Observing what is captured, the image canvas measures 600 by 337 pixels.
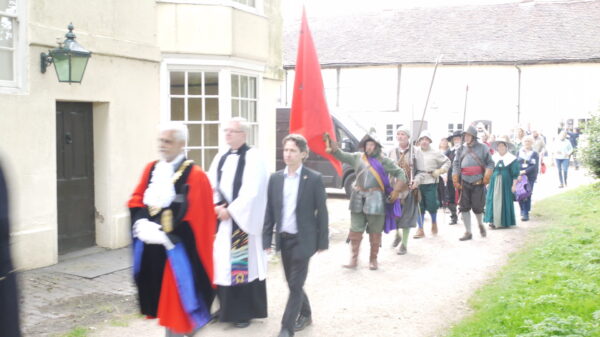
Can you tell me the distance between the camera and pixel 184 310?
15.6 feet

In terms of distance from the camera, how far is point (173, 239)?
188 inches

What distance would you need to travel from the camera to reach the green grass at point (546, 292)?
224 inches

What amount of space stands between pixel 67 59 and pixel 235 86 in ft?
11.6

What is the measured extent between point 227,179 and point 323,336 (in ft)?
5.45

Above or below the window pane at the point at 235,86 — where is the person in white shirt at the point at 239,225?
below

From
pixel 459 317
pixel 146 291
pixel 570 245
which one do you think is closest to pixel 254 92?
pixel 570 245

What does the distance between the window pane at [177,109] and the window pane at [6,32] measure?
3.09m

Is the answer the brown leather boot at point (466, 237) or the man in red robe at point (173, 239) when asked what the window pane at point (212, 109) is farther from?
the man in red robe at point (173, 239)

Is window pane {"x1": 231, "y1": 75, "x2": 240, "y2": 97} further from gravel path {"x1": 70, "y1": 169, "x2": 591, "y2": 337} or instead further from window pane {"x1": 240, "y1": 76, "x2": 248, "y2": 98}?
gravel path {"x1": 70, "y1": 169, "x2": 591, "y2": 337}

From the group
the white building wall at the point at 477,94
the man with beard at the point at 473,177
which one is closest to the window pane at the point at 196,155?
the man with beard at the point at 473,177

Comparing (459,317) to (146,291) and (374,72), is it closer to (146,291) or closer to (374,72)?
(146,291)

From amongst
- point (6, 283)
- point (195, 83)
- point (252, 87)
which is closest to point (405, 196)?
point (252, 87)

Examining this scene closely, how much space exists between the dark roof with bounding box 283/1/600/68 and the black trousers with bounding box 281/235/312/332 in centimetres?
2895

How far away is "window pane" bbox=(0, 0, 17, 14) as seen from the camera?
27.1ft
